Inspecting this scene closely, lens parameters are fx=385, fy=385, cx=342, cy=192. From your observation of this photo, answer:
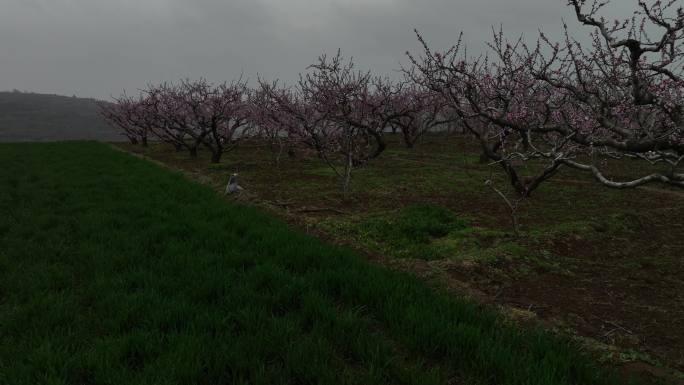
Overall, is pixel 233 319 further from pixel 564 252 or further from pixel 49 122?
pixel 49 122

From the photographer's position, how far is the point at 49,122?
317ft

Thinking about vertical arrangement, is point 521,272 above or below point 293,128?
below

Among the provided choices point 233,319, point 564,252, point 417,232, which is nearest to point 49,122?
point 417,232

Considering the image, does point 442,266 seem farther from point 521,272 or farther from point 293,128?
point 293,128

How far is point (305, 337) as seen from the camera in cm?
304

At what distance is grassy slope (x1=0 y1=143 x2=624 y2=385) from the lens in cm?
268

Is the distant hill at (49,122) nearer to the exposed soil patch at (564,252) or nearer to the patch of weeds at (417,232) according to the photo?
the exposed soil patch at (564,252)

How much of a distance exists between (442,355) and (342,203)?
6870 mm

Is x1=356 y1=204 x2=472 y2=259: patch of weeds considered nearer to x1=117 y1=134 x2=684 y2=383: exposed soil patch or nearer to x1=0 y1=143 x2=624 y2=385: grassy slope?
x1=117 y1=134 x2=684 y2=383: exposed soil patch

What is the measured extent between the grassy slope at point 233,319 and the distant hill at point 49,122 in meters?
83.0

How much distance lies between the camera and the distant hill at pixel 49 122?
81688mm

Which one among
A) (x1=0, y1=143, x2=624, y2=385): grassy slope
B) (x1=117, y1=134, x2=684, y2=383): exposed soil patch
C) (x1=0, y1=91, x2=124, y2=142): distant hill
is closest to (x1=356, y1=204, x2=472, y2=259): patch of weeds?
(x1=117, y1=134, x2=684, y2=383): exposed soil patch

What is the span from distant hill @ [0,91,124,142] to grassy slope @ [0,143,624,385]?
83.0m

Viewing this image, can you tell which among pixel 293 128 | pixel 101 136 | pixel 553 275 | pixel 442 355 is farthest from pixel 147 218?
pixel 101 136
